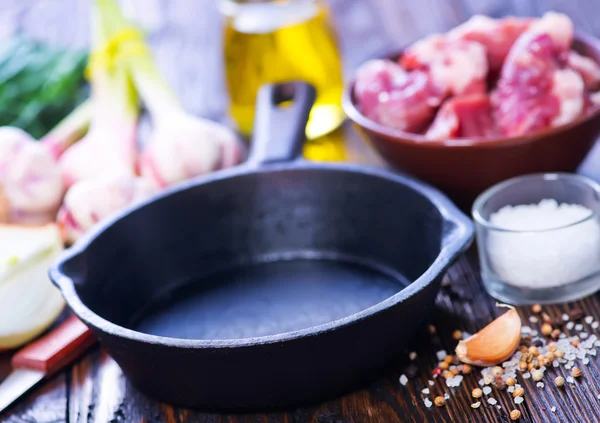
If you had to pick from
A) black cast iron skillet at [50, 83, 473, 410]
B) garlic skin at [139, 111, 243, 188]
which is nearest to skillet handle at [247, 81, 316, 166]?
black cast iron skillet at [50, 83, 473, 410]

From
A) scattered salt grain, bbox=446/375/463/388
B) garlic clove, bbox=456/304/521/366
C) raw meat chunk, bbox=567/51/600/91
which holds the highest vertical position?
raw meat chunk, bbox=567/51/600/91

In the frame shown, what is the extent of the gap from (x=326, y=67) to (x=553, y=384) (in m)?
0.70

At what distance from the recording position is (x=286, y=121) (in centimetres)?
113

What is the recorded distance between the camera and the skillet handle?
108cm

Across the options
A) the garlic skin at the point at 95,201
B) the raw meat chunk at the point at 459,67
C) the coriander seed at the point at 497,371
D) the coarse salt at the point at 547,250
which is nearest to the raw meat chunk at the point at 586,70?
the raw meat chunk at the point at 459,67

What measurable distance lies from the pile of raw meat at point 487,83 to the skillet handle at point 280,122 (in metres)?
0.08

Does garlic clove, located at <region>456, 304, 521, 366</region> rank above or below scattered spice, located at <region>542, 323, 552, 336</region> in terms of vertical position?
above

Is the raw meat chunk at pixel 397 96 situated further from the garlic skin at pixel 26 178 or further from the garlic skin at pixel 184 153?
the garlic skin at pixel 26 178

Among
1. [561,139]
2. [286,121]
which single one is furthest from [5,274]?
[561,139]

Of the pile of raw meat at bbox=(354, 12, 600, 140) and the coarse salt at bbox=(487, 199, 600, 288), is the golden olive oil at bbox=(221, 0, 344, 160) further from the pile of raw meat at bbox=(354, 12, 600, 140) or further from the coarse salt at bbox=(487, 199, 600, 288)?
the coarse salt at bbox=(487, 199, 600, 288)

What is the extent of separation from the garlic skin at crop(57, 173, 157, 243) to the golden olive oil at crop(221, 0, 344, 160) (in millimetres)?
294

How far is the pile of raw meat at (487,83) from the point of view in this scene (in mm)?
1017

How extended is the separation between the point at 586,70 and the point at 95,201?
2.22 ft

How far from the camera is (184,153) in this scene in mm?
1222
